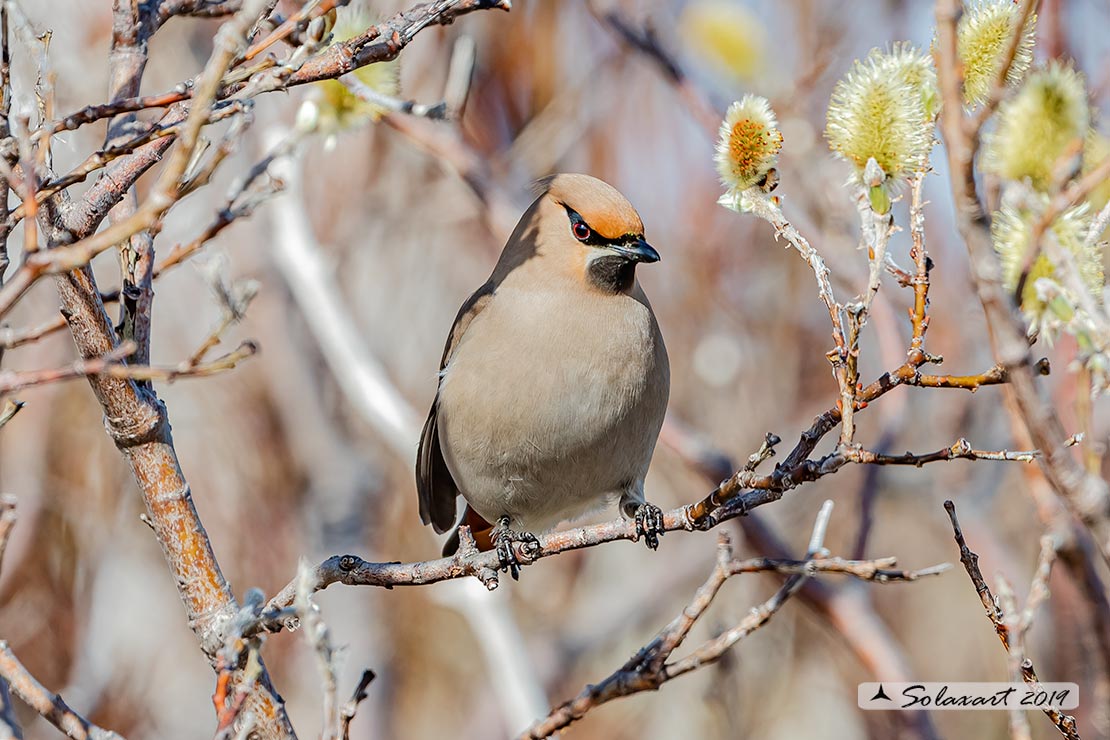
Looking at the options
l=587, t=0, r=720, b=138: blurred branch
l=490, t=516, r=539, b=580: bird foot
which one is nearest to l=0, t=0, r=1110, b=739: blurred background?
l=587, t=0, r=720, b=138: blurred branch

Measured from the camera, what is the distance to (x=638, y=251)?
3.51m

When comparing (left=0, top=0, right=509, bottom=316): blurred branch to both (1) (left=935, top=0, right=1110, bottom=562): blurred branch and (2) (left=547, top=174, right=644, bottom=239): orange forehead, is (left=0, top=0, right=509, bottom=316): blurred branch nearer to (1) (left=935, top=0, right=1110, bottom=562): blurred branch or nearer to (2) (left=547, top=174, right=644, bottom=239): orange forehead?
(1) (left=935, top=0, right=1110, bottom=562): blurred branch

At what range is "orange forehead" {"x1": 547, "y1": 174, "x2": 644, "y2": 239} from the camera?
3547mm

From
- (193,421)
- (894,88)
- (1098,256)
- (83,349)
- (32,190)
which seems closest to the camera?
(32,190)

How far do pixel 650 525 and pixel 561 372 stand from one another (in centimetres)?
65

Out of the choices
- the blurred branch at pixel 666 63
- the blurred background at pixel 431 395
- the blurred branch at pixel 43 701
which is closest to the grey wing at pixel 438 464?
the blurred background at pixel 431 395

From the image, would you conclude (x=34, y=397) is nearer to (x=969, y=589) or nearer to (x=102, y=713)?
(x=102, y=713)

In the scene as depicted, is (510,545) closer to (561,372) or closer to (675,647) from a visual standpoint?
(561,372)

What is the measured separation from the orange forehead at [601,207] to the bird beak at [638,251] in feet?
0.11

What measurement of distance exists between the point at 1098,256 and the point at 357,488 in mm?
5331

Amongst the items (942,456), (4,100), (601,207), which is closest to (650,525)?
(601,207)

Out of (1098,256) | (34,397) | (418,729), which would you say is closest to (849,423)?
(1098,256)

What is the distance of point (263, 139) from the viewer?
18.9 feet

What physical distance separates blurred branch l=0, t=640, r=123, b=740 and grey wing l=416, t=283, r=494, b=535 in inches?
81.2
